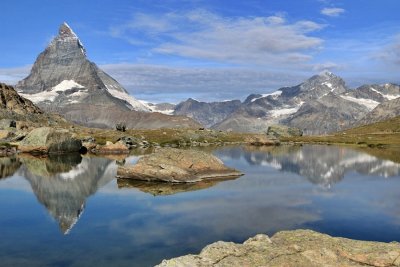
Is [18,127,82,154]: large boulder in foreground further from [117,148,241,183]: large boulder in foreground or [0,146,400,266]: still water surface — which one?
[117,148,241,183]: large boulder in foreground

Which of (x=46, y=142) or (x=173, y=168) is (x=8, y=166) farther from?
(x=173, y=168)

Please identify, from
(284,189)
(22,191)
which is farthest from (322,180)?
(22,191)

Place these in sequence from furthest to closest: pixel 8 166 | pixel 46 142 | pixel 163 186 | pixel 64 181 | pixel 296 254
→ pixel 46 142
pixel 8 166
pixel 64 181
pixel 163 186
pixel 296 254

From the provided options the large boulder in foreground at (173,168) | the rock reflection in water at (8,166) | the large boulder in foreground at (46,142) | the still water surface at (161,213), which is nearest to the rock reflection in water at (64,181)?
the still water surface at (161,213)

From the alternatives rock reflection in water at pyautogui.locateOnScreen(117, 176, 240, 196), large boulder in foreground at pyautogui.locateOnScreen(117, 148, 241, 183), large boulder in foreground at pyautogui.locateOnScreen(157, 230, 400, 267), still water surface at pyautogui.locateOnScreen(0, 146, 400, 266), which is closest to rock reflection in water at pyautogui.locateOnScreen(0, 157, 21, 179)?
still water surface at pyautogui.locateOnScreen(0, 146, 400, 266)

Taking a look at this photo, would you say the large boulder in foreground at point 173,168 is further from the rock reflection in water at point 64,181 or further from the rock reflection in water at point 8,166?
the rock reflection in water at point 8,166

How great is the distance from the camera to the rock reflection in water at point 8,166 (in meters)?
97.1

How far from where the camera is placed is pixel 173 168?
268 ft

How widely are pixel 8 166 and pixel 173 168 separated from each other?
48287mm

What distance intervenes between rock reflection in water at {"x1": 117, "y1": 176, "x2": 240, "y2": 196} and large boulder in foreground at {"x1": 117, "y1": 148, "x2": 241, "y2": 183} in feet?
4.62

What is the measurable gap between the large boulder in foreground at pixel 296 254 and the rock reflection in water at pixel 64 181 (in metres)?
26.0

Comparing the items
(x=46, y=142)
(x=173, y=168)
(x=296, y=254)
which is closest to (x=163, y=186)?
(x=173, y=168)

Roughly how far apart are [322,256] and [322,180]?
6566cm

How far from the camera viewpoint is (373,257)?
2730 centimetres
